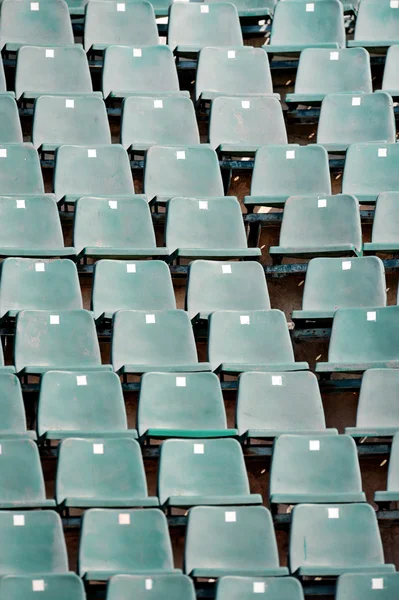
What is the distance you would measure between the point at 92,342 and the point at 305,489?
0.78m

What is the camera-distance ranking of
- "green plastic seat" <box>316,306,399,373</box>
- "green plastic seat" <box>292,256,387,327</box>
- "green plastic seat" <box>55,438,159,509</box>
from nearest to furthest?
"green plastic seat" <box>55,438,159,509</box>, "green plastic seat" <box>316,306,399,373</box>, "green plastic seat" <box>292,256,387,327</box>

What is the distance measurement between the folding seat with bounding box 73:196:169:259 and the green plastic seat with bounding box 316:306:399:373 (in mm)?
666

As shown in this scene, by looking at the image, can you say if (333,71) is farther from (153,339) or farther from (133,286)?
(153,339)

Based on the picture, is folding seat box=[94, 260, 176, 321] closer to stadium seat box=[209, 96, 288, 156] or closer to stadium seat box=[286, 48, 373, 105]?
stadium seat box=[209, 96, 288, 156]

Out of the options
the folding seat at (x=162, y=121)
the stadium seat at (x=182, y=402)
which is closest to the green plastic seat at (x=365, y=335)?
the stadium seat at (x=182, y=402)

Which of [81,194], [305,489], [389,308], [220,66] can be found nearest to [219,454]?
[305,489]

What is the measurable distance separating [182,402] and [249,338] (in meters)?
0.34

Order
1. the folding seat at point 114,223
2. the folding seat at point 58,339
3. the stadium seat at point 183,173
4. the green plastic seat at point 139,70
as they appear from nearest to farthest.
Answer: the folding seat at point 58,339
the folding seat at point 114,223
the stadium seat at point 183,173
the green plastic seat at point 139,70

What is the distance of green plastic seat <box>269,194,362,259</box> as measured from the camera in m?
4.45

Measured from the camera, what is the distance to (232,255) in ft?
14.2

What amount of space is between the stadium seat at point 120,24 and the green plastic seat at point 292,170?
84 cm

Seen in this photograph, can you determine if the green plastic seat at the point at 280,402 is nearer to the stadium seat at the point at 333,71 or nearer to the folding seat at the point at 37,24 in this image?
the stadium seat at the point at 333,71

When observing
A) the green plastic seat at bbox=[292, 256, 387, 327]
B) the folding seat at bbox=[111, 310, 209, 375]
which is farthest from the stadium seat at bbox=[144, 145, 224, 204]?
the folding seat at bbox=[111, 310, 209, 375]

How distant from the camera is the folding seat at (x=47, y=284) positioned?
419 cm
